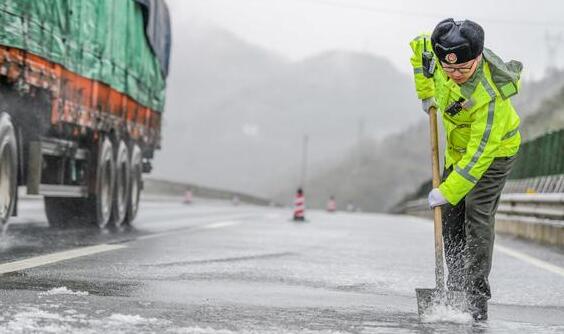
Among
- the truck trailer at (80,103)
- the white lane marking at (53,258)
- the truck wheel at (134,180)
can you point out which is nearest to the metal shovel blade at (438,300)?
the white lane marking at (53,258)

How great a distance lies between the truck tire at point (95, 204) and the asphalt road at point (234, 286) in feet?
2.34

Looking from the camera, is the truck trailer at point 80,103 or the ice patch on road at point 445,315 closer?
the ice patch on road at point 445,315

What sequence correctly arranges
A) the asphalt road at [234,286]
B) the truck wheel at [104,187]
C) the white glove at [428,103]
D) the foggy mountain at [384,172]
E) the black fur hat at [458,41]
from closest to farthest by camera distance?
the asphalt road at [234,286] → the black fur hat at [458,41] → the white glove at [428,103] → the truck wheel at [104,187] → the foggy mountain at [384,172]

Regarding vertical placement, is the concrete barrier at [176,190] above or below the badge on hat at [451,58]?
below

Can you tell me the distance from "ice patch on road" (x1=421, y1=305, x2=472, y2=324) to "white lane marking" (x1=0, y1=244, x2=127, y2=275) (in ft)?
10.0

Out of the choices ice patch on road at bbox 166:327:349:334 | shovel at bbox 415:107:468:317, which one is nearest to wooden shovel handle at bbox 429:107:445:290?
shovel at bbox 415:107:468:317

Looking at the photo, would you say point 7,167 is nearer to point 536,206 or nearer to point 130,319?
point 130,319

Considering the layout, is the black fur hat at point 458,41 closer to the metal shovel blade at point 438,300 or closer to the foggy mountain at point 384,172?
the metal shovel blade at point 438,300

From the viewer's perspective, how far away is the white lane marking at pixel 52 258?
8.03 m

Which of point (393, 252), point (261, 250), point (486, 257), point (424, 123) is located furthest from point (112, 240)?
point (424, 123)

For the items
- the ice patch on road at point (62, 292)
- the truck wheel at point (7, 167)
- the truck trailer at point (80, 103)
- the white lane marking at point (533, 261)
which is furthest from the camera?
the white lane marking at point (533, 261)

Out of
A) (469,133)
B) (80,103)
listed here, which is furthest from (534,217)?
(469,133)

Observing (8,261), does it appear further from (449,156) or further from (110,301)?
(449,156)

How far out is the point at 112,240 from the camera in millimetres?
12250
